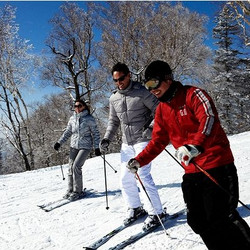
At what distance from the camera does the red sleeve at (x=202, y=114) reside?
7.06 feet

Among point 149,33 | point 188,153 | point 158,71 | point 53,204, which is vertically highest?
point 149,33

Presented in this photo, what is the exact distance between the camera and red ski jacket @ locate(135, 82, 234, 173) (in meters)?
2.18

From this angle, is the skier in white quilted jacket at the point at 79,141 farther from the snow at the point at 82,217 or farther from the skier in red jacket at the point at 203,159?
the skier in red jacket at the point at 203,159

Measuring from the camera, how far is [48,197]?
6.23 meters

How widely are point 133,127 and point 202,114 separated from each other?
5.46 feet

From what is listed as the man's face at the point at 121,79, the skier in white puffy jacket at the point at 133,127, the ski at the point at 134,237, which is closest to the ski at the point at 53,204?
the skier in white puffy jacket at the point at 133,127

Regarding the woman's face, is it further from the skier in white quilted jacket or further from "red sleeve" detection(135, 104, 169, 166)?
"red sleeve" detection(135, 104, 169, 166)

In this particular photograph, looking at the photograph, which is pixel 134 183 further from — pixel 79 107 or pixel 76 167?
pixel 79 107

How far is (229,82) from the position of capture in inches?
993

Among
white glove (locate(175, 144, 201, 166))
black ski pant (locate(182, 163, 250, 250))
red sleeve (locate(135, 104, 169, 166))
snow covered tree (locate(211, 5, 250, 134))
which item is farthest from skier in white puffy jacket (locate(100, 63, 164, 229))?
snow covered tree (locate(211, 5, 250, 134))

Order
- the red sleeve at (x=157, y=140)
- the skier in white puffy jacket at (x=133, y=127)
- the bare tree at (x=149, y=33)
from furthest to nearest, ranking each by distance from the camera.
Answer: the bare tree at (x=149, y=33) < the skier in white puffy jacket at (x=133, y=127) < the red sleeve at (x=157, y=140)

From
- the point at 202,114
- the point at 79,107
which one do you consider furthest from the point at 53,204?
the point at 202,114

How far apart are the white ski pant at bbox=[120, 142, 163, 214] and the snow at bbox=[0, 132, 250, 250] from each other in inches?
12.1

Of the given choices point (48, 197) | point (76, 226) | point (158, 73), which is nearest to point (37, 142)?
point (48, 197)
